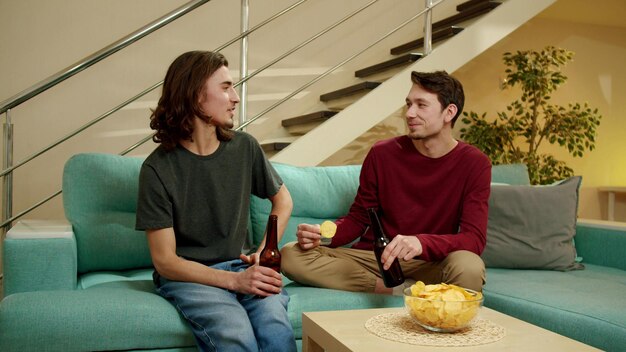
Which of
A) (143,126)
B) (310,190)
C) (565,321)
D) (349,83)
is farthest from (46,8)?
(565,321)

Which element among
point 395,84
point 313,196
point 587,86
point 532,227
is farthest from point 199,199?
point 587,86

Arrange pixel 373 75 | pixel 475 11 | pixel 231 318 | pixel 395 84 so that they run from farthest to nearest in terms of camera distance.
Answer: pixel 373 75 → pixel 475 11 → pixel 395 84 → pixel 231 318

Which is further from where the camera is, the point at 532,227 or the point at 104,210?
the point at 532,227

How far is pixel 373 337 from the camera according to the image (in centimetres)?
144

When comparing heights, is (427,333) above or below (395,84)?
below

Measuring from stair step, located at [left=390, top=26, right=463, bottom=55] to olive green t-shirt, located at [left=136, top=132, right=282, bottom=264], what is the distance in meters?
2.44

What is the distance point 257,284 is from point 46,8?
3270 mm

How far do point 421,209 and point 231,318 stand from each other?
0.88 meters

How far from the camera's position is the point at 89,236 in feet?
7.63

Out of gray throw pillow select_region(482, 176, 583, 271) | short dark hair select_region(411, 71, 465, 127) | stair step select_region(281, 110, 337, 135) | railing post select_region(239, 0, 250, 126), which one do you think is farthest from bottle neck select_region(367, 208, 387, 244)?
stair step select_region(281, 110, 337, 135)

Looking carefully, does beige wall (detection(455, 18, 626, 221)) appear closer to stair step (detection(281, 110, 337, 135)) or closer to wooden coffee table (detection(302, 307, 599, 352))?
stair step (detection(281, 110, 337, 135))

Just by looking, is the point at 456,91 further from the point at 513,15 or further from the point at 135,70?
the point at 135,70

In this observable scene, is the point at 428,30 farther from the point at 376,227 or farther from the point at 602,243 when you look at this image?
the point at 376,227

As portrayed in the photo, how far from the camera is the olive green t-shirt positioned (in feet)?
6.35
